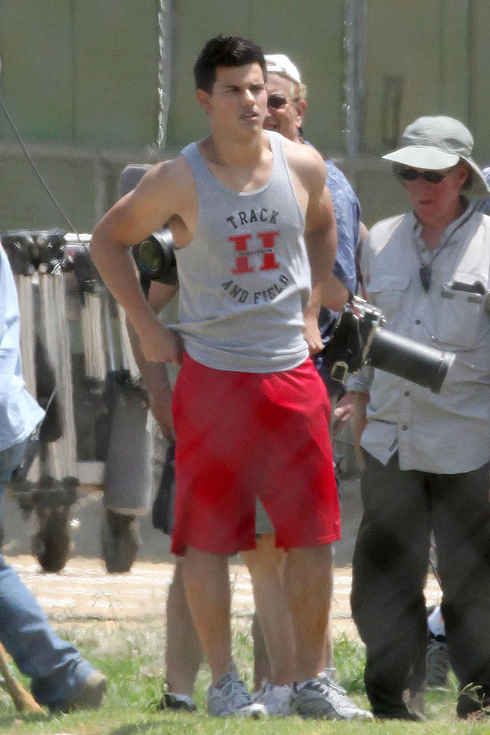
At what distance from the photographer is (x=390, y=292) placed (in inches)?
250

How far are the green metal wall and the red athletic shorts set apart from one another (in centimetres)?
560

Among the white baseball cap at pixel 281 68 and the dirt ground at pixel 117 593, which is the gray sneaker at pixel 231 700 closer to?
the white baseball cap at pixel 281 68

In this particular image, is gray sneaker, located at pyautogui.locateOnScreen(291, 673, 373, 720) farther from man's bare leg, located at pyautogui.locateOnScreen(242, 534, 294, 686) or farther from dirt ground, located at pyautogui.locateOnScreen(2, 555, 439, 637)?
dirt ground, located at pyautogui.locateOnScreen(2, 555, 439, 637)

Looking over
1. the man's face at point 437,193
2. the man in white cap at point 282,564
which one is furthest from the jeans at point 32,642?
the man's face at point 437,193

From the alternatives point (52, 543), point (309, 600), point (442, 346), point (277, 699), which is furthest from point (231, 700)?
point (52, 543)

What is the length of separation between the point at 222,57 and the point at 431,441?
1.35 m

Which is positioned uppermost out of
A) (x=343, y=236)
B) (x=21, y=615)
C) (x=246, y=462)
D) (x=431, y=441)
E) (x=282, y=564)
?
(x=343, y=236)

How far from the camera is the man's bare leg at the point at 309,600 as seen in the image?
5.64 metres

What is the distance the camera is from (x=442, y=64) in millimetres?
11500

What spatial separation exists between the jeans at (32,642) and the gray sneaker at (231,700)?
1.99 ft

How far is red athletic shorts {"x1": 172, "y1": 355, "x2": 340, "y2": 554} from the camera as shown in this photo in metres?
5.56

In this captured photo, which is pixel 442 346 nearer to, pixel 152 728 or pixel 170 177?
pixel 170 177

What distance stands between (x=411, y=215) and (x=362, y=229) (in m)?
0.49

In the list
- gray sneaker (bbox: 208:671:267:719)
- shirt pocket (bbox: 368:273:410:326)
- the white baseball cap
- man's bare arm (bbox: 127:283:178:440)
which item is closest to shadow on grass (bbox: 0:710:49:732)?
gray sneaker (bbox: 208:671:267:719)
